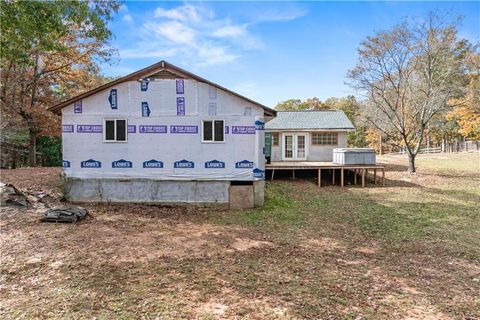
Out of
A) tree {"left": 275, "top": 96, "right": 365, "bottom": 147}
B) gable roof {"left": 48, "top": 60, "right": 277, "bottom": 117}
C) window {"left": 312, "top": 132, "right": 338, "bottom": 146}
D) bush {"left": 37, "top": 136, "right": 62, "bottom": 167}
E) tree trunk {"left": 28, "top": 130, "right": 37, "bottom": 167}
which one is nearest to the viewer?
gable roof {"left": 48, "top": 60, "right": 277, "bottom": 117}

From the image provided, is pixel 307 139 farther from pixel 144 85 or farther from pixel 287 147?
pixel 144 85

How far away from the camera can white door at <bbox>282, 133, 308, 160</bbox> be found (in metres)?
19.0

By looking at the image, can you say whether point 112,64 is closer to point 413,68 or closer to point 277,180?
point 277,180

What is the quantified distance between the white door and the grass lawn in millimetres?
8920

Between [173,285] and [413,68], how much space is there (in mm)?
18083

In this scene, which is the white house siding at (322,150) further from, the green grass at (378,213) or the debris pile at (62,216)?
the debris pile at (62,216)

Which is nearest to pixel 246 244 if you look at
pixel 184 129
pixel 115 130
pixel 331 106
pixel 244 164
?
pixel 244 164

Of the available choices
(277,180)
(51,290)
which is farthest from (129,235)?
(277,180)

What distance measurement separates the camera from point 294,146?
19047mm

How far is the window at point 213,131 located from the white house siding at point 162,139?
14 cm

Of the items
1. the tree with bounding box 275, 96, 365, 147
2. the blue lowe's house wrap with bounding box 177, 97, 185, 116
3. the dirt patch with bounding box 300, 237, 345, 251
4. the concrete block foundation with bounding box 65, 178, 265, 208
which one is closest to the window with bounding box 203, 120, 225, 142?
the blue lowe's house wrap with bounding box 177, 97, 185, 116

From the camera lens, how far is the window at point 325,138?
1880 centimetres

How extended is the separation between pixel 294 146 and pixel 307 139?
34.4 inches

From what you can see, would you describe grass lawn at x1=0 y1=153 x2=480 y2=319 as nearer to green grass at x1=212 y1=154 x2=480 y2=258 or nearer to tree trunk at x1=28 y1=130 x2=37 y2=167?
green grass at x1=212 y1=154 x2=480 y2=258
